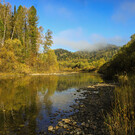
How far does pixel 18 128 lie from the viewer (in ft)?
21.4

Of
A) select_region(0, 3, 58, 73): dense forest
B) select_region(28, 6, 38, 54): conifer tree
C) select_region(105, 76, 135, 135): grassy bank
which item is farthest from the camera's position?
select_region(28, 6, 38, 54): conifer tree

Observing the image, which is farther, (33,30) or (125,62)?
(33,30)

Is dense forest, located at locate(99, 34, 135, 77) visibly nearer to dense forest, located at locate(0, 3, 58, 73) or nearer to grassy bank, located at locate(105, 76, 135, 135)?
grassy bank, located at locate(105, 76, 135, 135)

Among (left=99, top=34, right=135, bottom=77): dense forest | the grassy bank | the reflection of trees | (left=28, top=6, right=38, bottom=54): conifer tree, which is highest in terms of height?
(left=28, top=6, right=38, bottom=54): conifer tree

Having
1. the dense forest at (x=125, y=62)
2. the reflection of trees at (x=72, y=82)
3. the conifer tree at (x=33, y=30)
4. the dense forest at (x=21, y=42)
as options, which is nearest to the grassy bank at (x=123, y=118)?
the reflection of trees at (x=72, y=82)

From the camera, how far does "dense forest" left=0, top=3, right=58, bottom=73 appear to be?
40.1m

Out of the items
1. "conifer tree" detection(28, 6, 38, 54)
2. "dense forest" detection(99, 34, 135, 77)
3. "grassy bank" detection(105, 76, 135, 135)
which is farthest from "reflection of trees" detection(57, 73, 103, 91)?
"conifer tree" detection(28, 6, 38, 54)

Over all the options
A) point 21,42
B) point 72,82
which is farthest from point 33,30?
point 72,82

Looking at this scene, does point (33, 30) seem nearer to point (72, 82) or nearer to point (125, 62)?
point (72, 82)

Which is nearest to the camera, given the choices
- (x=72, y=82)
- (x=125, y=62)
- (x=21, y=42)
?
(x=125, y=62)

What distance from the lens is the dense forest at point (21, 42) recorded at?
Result: 40125 mm

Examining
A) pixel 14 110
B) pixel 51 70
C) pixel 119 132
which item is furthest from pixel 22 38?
pixel 119 132

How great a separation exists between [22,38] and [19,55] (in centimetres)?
1189

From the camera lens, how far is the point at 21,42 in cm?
5112
